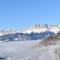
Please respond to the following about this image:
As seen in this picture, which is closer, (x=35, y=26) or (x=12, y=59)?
(x=12, y=59)

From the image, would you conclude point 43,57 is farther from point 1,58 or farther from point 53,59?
point 1,58

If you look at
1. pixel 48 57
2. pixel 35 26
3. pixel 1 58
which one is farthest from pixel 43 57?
pixel 35 26

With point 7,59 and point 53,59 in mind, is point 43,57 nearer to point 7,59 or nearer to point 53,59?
point 53,59

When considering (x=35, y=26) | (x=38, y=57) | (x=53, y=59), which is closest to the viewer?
(x=53, y=59)

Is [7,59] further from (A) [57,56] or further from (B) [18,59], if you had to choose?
(A) [57,56]

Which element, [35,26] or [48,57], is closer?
[48,57]

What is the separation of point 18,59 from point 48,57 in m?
1.31

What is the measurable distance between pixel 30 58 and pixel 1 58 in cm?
137

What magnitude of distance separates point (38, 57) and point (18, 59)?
38.7 inches

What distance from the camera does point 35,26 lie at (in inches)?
7603

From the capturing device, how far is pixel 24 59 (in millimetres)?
11109

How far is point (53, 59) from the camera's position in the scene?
427 inches

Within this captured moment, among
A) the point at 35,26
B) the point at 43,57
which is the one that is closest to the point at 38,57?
the point at 43,57

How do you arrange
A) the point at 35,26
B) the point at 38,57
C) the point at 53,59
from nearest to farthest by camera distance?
A: 1. the point at 53,59
2. the point at 38,57
3. the point at 35,26
